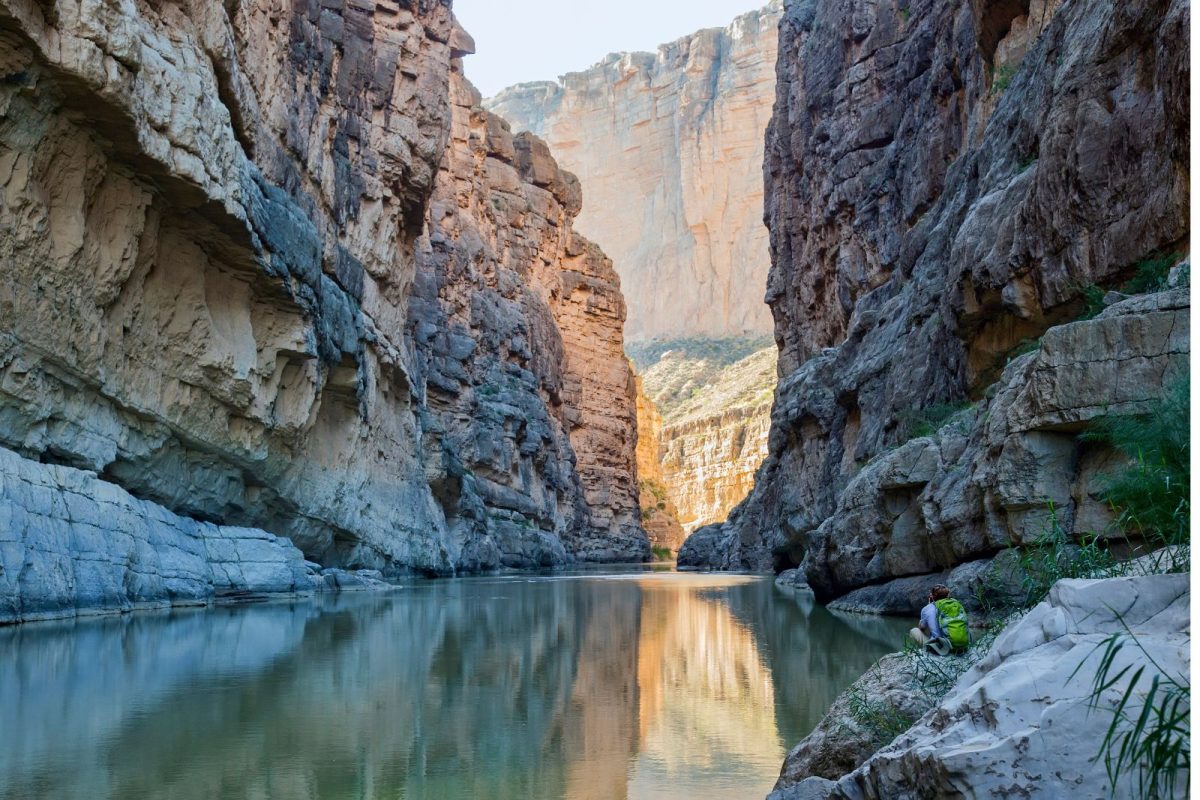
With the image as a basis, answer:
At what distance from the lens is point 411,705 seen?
9273mm

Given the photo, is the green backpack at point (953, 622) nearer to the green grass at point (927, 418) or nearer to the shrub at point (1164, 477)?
the shrub at point (1164, 477)

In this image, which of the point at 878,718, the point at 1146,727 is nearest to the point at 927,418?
the point at 878,718

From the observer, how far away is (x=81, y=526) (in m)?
16.5

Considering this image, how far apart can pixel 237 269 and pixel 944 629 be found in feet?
63.0

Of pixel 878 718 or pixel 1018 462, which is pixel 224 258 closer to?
pixel 1018 462

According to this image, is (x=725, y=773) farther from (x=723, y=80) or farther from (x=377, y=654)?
(x=723, y=80)

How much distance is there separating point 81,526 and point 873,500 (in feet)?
40.9

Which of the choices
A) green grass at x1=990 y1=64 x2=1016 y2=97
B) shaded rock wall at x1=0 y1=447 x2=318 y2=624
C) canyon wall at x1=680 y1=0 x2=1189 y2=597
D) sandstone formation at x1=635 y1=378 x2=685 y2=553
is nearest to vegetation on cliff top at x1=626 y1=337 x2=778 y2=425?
sandstone formation at x1=635 y1=378 x2=685 y2=553

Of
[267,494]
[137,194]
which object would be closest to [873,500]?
[137,194]

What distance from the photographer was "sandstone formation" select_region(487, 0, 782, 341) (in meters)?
154

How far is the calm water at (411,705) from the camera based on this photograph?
6.55 metres

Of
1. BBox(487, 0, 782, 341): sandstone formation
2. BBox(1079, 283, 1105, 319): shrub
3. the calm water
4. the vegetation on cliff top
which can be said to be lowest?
the calm water

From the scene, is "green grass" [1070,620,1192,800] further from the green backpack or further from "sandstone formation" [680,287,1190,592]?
"sandstone formation" [680,287,1190,592]

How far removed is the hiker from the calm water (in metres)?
1.29
